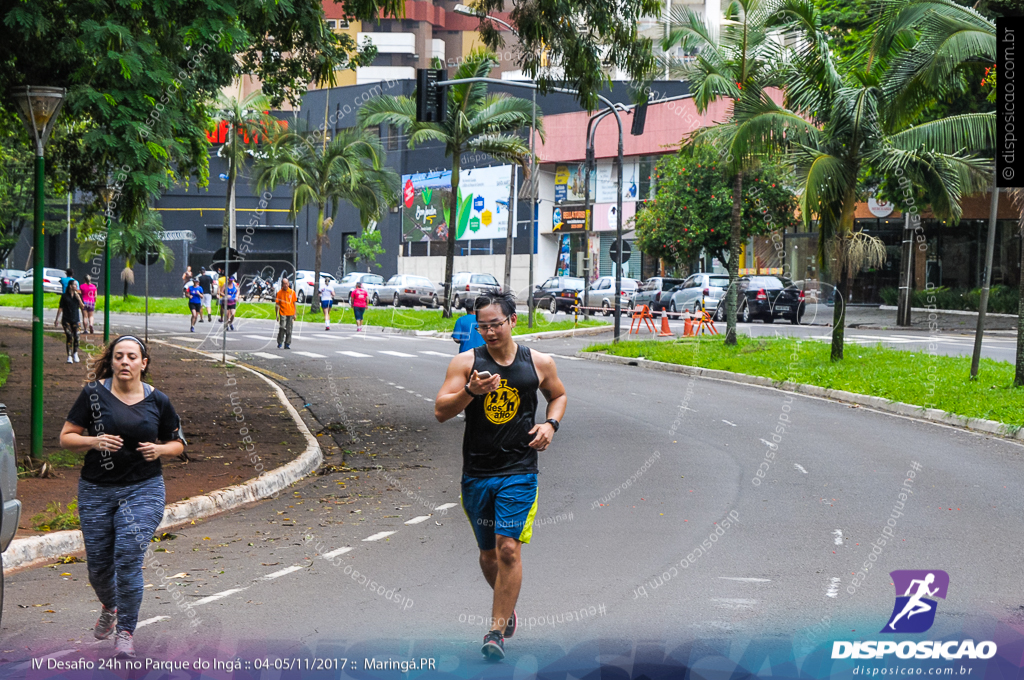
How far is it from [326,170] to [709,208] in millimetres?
15277

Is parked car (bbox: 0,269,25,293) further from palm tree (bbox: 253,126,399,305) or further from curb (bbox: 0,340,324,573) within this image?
curb (bbox: 0,340,324,573)

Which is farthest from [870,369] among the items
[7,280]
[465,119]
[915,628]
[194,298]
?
[7,280]

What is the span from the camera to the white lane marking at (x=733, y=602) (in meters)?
6.28

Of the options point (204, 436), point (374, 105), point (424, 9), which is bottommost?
point (204, 436)

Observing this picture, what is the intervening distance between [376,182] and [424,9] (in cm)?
4360

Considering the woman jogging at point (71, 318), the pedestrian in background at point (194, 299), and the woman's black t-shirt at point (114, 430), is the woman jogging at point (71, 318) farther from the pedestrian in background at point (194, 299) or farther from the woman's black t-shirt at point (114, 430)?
the woman's black t-shirt at point (114, 430)

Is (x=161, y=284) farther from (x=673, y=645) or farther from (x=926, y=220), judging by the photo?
(x=673, y=645)

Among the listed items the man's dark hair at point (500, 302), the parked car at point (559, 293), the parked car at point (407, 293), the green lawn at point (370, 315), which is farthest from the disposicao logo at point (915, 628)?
the parked car at point (407, 293)

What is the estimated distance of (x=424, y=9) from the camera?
3265 inches

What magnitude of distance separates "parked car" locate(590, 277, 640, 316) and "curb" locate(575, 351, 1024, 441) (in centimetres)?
1614

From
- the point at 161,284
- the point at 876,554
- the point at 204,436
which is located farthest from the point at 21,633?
the point at 161,284

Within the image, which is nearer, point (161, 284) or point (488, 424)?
point (488, 424)

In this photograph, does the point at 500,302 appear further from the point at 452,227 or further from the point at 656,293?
the point at 656,293

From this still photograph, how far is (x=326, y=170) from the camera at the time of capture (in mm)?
42031
